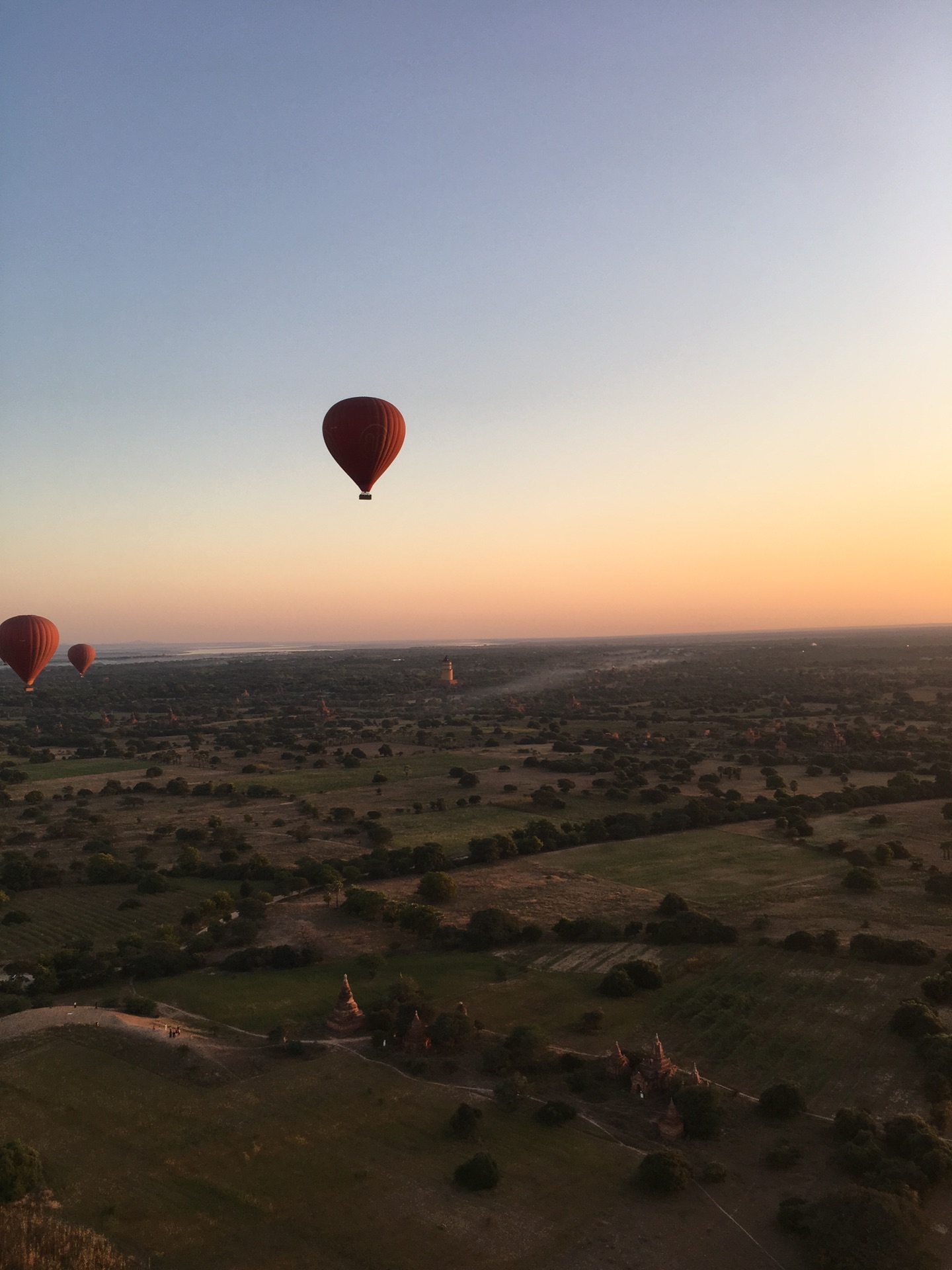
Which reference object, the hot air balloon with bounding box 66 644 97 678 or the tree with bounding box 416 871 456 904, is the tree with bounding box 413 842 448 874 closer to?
the tree with bounding box 416 871 456 904

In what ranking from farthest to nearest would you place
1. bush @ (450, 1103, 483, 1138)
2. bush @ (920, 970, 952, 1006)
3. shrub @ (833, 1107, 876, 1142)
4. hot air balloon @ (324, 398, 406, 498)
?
hot air balloon @ (324, 398, 406, 498) → bush @ (920, 970, 952, 1006) → bush @ (450, 1103, 483, 1138) → shrub @ (833, 1107, 876, 1142)

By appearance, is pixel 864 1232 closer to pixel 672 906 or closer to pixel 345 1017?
pixel 345 1017

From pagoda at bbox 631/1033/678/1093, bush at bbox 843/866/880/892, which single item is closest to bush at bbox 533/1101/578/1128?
pagoda at bbox 631/1033/678/1093

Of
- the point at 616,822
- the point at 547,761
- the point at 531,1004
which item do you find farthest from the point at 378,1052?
the point at 547,761

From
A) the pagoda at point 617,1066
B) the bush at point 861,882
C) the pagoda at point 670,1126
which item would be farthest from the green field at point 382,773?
the pagoda at point 670,1126

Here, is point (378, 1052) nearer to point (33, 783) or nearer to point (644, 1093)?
point (644, 1093)

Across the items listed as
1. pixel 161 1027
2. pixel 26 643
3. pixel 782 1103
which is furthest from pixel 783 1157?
pixel 26 643
